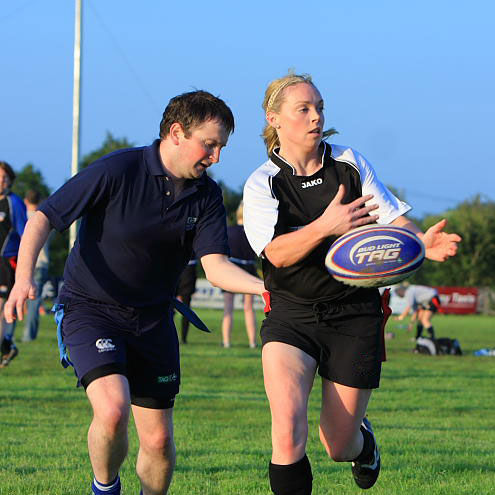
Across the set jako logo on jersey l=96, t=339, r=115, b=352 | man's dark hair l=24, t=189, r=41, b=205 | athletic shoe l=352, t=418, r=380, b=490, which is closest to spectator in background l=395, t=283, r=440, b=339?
man's dark hair l=24, t=189, r=41, b=205

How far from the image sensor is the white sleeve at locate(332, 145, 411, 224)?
543 centimetres

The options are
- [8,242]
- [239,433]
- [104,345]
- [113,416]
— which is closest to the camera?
[113,416]

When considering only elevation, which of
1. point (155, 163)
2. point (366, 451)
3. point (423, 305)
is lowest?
point (423, 305)

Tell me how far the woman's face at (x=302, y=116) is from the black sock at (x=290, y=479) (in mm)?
1741

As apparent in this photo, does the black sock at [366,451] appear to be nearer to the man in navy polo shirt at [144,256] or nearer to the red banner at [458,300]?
the man in navy polo shirt at [144,256]

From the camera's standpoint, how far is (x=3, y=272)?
40.2ft

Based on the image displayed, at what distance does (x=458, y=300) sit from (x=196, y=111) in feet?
167

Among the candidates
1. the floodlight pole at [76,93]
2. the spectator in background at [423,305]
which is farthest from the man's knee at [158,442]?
the floodlight pole at [76,93]

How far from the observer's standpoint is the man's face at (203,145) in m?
5.04

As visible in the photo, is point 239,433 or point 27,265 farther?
point 239,433

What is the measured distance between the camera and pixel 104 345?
4.95 metres

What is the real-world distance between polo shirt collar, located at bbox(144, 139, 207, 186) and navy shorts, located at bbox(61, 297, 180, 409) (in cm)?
73

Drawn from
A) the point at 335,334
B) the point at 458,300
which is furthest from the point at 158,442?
the point at 458,300

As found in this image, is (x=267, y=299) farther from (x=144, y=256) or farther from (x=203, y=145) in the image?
(x=203, y=145)
